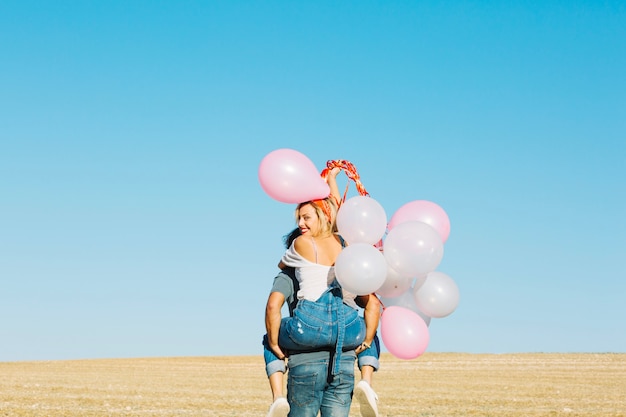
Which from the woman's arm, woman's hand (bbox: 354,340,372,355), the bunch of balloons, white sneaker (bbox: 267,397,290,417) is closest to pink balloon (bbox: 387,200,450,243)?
the bunch of balloons

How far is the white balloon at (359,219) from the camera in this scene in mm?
6047

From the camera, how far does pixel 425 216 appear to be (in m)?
7.01

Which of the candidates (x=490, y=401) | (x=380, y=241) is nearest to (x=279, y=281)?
(x=380, y=241)

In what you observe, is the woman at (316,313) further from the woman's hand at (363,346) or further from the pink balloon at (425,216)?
the pink balloon at (425,216)

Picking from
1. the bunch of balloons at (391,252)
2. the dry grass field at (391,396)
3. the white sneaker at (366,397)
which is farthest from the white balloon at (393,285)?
the dry grass field at (391,396)

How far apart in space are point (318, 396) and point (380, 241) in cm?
159

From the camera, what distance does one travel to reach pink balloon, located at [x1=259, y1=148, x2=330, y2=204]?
6.14 metres

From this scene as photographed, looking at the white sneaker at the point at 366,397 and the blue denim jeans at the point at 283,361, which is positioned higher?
the blue denim jeans at the point at 283,361

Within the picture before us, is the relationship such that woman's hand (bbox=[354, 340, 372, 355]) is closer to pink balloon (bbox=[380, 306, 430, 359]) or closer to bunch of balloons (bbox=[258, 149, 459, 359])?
bunch of balloons (bbox=[258, 149, 459, 359])

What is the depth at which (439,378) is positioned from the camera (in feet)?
89.6

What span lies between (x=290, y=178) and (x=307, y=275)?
3.22 ft

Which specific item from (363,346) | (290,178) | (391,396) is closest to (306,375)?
(363,346)

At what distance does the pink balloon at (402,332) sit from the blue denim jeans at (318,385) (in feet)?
3.58

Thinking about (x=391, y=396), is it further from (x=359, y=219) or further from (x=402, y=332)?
(x=359, y=219)
